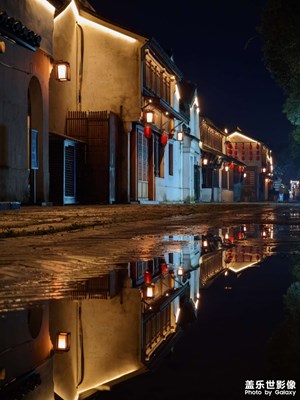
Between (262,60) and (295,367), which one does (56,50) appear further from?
(295,367)

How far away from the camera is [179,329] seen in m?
2.32

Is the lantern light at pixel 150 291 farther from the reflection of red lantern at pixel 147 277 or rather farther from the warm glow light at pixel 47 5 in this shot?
the warm glow light at pixel 47 5

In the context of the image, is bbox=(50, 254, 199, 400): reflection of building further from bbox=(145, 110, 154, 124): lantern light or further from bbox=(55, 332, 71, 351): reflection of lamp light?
bbox=(145, 110, 154, 124): lantern light

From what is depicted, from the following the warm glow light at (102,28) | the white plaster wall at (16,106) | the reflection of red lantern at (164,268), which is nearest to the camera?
the reflection of red lantern at (164,268)

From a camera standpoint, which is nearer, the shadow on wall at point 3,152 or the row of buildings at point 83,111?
the shadow on wall at point 3,152

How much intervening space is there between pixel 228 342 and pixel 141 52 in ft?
78.3

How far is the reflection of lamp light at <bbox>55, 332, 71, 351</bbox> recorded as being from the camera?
6.84 ft

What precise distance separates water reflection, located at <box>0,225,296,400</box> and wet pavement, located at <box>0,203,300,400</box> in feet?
0.07

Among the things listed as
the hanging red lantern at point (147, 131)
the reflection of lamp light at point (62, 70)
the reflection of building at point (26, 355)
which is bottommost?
the reflection of building at point (26, 355)

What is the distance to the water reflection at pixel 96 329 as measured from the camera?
1758 mm

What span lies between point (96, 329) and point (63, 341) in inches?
7.7

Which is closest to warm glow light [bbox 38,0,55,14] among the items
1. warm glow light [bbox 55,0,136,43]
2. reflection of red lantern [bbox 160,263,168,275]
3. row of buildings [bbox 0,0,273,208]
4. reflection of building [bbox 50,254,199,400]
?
row of buildings [bbox 0,0,273,208]

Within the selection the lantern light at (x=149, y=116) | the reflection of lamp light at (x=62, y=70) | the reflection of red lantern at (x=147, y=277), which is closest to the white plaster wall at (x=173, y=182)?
the lantern light at (x=149, y=116)

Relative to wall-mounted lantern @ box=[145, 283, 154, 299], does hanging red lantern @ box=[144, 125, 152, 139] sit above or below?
above
